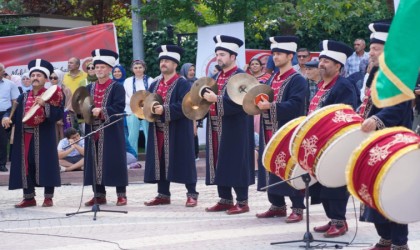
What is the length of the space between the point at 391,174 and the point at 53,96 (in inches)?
262

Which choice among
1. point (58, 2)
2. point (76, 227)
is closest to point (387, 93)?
point (76, 227)

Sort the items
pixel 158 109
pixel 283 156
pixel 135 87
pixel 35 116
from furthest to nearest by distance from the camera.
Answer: pixel 135 87 < pixel 35 116 < pixel 158 109 < pixel 283 156

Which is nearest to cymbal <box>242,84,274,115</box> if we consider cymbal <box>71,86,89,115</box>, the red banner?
cymbal <box>71,86,89,115</box>

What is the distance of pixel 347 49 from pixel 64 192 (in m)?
6.58

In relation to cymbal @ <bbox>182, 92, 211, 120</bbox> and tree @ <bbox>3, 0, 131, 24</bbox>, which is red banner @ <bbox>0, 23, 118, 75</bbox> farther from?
cymbal @ <bbox>182, 92, 211, 120</bbox>

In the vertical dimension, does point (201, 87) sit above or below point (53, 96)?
above

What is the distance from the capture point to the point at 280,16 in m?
21.3

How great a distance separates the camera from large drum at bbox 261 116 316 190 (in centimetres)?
1050

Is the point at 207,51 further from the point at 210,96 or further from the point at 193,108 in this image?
the point at 210,96

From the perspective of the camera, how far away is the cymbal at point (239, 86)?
12.6 metres

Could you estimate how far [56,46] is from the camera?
21.1 metres

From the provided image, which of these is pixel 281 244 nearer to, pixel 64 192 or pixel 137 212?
pixel 137 212

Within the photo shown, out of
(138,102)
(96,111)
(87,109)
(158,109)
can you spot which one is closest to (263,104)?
(158,109)

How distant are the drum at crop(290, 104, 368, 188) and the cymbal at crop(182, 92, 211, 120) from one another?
3.59 metres
